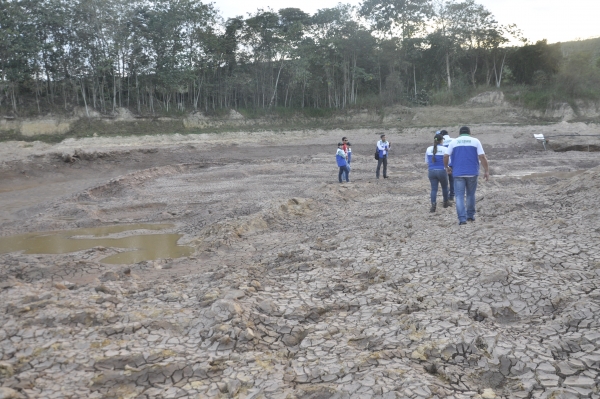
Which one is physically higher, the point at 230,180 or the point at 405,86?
the point at 405,86

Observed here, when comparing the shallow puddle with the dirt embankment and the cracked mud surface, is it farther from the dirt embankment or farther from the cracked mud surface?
the dirt embankment

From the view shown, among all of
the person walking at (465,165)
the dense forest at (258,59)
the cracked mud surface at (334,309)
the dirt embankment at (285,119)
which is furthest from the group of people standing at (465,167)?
the dense forest at (258,59)

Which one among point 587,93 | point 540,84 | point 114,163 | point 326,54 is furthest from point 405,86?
point 114,163

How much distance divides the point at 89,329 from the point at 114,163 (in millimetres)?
21522

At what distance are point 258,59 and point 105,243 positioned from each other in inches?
1395

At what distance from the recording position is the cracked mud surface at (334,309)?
3699 mm

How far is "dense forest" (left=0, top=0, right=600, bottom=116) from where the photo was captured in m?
33.9

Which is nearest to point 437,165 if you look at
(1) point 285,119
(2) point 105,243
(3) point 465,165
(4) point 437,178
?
(4) point 437,178

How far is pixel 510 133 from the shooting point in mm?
29266

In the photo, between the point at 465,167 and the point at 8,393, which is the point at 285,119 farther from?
the point at 8,393

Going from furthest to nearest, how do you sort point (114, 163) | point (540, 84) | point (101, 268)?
point (540, 84) → point (114, 163) → point (101, 268)

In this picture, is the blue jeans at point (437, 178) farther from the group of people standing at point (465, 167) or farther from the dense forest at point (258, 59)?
the dense forest at point (258, 59)

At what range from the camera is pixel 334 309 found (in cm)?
514

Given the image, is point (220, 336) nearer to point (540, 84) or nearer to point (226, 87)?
point (226, 87)
